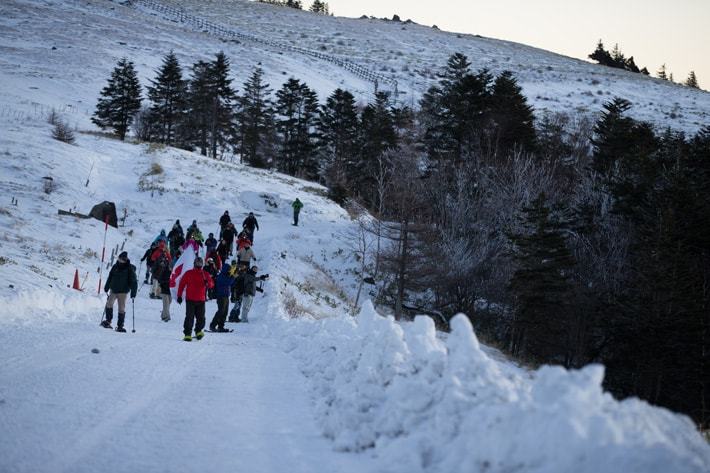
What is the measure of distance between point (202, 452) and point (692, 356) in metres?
22.7

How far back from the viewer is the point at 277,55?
281 feet

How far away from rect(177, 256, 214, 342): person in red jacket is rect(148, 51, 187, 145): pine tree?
43.1 metres

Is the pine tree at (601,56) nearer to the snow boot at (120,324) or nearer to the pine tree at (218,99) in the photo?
the pine tree at (218,99)

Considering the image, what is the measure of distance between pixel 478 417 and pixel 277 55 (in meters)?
89.2

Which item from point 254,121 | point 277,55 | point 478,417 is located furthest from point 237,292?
point 277,55

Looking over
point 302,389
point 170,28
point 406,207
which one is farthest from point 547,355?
point 170,28

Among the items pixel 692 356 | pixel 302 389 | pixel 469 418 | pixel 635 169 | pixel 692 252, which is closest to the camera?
pixel 469 418

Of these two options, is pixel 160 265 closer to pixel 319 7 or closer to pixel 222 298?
pixel 222 298

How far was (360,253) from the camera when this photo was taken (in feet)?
108

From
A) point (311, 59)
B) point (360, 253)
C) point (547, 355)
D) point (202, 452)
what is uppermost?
point (311, 59)

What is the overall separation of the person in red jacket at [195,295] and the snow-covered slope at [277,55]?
4215 cm

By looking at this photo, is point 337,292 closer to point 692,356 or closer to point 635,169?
point 692,356

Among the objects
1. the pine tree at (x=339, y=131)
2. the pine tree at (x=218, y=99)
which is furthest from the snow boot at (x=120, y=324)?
the pine tree at (x=218, y=99)

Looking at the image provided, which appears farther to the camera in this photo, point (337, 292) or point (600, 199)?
point (600, 199)
